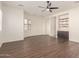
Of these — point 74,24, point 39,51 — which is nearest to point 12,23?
point 39,51

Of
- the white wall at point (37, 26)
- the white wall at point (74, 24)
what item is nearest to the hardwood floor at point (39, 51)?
the white wall at point (74, 24)

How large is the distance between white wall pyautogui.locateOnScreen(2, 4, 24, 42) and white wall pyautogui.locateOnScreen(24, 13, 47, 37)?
2.74 m

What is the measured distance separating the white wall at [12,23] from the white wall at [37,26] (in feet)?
8.98

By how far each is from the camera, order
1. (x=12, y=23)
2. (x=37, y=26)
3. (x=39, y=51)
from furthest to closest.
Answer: (x=37, y=26) → (x=12, y=23) → (x=39, y=51)

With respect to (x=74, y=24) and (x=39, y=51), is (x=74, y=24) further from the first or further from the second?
(x=39, y=51)

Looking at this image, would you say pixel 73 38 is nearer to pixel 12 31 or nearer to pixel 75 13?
pixel 75 13

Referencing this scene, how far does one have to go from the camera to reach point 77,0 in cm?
525

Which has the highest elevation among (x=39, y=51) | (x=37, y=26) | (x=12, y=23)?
(x=12, y=23)

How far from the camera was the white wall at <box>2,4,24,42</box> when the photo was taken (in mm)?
6844

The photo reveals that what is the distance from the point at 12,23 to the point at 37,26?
5963mm

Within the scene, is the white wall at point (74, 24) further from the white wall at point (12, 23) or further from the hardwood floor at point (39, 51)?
the white wall at point (12, 23)

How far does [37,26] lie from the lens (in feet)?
42.5

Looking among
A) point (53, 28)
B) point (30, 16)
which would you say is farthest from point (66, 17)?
point (30, 16)

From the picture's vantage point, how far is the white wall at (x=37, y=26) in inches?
454
